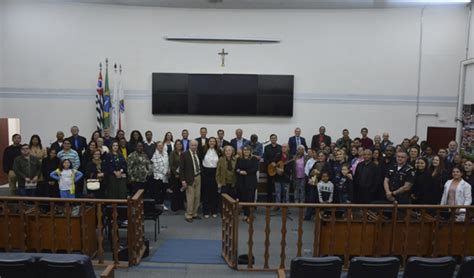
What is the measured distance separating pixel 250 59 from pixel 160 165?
14.5ft

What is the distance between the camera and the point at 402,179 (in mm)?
6004

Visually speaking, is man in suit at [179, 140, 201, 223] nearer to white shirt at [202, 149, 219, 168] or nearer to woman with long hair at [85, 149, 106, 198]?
white shirt at [202, 149, 219, 168]

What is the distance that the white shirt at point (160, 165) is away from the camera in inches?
308

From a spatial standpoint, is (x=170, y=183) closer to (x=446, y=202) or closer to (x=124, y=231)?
(x=124, y=231)

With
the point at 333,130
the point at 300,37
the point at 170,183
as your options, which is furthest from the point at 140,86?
the point at 333,130

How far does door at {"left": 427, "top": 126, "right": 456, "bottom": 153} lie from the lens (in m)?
10.6

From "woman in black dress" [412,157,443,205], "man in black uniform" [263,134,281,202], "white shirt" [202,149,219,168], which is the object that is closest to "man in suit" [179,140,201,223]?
"white shirt" [202,149,219,168]

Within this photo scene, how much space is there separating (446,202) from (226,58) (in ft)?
22.4

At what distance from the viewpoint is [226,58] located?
10.6 m

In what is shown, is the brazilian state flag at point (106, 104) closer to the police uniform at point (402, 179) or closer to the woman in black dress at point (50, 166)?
the woman in black dress at point (50, 166)

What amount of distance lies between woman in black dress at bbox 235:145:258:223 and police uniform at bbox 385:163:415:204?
2.54 meters

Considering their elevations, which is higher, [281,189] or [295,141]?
[295,141]

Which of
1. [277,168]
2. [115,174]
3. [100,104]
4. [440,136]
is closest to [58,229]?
[115,174]

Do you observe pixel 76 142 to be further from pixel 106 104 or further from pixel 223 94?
pixel 223 94
